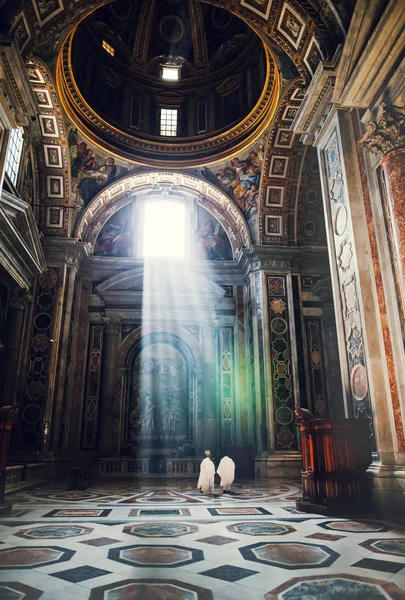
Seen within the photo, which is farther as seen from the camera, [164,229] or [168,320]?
[164,229]

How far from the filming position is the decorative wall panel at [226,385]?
48.7 ft

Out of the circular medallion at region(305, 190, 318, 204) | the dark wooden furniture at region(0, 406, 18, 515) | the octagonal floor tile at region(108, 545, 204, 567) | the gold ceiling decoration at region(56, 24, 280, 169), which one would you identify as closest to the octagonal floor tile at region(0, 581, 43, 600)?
the octagonal floor tile at region(108, 545, 204, 567)

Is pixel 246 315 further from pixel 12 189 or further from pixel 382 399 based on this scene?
pixel 382 399

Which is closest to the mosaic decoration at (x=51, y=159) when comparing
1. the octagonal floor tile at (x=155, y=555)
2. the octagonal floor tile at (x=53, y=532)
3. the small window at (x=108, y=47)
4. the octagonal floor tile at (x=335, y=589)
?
the small window at (x=108, y=47)

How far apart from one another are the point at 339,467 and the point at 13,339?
9.74m

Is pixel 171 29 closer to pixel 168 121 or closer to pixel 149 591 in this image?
pixel 168 121

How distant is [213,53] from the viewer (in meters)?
16.3

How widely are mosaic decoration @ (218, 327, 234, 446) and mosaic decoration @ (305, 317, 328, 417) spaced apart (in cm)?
284

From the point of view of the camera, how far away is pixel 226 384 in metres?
15.4

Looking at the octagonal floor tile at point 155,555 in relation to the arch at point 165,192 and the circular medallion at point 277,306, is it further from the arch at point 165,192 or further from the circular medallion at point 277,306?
the arch at point 165,192

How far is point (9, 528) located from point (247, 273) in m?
11.9

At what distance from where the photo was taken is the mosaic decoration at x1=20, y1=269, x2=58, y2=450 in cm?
1246

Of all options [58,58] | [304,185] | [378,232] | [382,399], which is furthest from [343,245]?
[58,58]

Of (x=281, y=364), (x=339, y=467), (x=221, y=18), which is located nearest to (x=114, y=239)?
(x=281, y=364)
